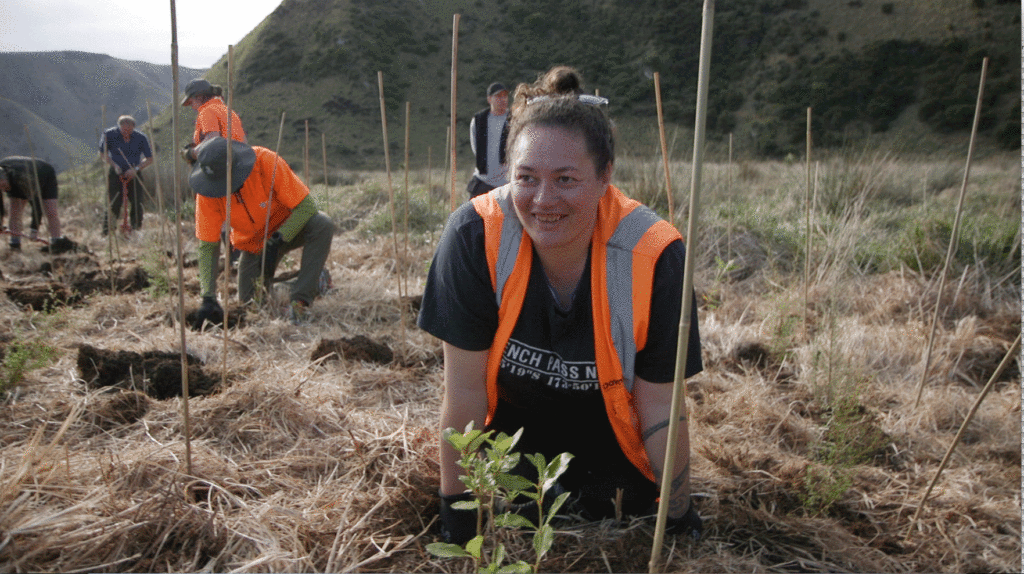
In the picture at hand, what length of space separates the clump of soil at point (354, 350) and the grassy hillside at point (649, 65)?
1535cm

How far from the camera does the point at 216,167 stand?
316 cm

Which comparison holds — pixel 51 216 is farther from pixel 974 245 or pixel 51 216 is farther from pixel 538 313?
pixel 974 245

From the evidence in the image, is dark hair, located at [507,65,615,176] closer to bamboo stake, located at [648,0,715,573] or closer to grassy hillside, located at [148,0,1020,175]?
bamboo stake, located at [648,0,715,573]

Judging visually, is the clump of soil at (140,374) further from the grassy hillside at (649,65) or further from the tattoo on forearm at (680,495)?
the grassy hillside at (649,65)

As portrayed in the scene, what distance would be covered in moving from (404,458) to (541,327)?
0.70 metres

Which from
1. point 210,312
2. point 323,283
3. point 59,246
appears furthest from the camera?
point 59,246

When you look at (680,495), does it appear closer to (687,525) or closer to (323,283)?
Result: (687,525)

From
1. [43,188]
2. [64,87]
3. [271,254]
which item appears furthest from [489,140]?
[64,87]

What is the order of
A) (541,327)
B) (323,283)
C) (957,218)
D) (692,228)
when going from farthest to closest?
(323,283)
(957,218)
(541,327)
(692,228)

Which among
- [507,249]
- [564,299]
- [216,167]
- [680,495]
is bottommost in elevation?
[680,495]

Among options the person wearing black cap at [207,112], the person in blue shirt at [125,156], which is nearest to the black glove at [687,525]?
the person wearing black cap at [207,112]

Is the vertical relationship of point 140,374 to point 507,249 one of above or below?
below

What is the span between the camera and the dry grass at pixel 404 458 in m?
1.42

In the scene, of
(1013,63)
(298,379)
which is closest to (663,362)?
(298,379)
